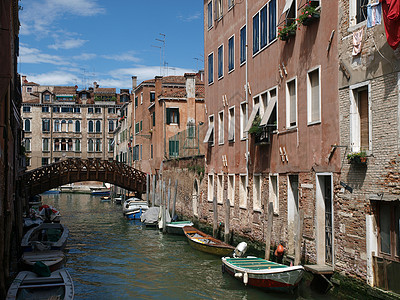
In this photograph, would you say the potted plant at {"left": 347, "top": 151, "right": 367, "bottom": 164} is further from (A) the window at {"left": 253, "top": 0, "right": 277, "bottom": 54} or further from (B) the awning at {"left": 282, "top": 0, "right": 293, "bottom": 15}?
(A) the window at {"left": 253, "top": 0, "right": 277, "bottom": 54}

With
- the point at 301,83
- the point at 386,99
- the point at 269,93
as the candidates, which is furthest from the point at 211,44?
the point at 386,99

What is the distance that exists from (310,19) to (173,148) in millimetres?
18282

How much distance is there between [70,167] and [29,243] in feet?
53.6

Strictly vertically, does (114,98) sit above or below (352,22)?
above

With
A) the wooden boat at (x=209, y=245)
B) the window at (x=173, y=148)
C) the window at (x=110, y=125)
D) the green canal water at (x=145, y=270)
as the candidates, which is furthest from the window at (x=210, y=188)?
the window at (x=110, y=125)

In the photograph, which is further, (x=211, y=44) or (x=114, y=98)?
(x=114, y=98)

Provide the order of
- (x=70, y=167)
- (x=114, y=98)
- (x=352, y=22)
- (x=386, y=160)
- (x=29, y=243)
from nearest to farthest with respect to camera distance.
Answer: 1. (x=386, y=160)
2. (x=352, y=22)
3. (x=29, y=243)
4. (x=70, y=167)
5. (x=114, y=98)

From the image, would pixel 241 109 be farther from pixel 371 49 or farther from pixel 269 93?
pixel 371 49

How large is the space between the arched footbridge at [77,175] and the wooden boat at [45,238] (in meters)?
10.0

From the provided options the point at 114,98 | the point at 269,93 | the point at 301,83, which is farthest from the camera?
the point at 114,98

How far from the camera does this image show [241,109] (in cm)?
1614

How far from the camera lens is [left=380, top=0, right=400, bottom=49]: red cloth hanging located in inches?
306

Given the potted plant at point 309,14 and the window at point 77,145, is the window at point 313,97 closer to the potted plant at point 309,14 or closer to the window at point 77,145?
the potted plant at point 309,14

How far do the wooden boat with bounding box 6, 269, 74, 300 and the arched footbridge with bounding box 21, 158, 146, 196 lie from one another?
19286mm
